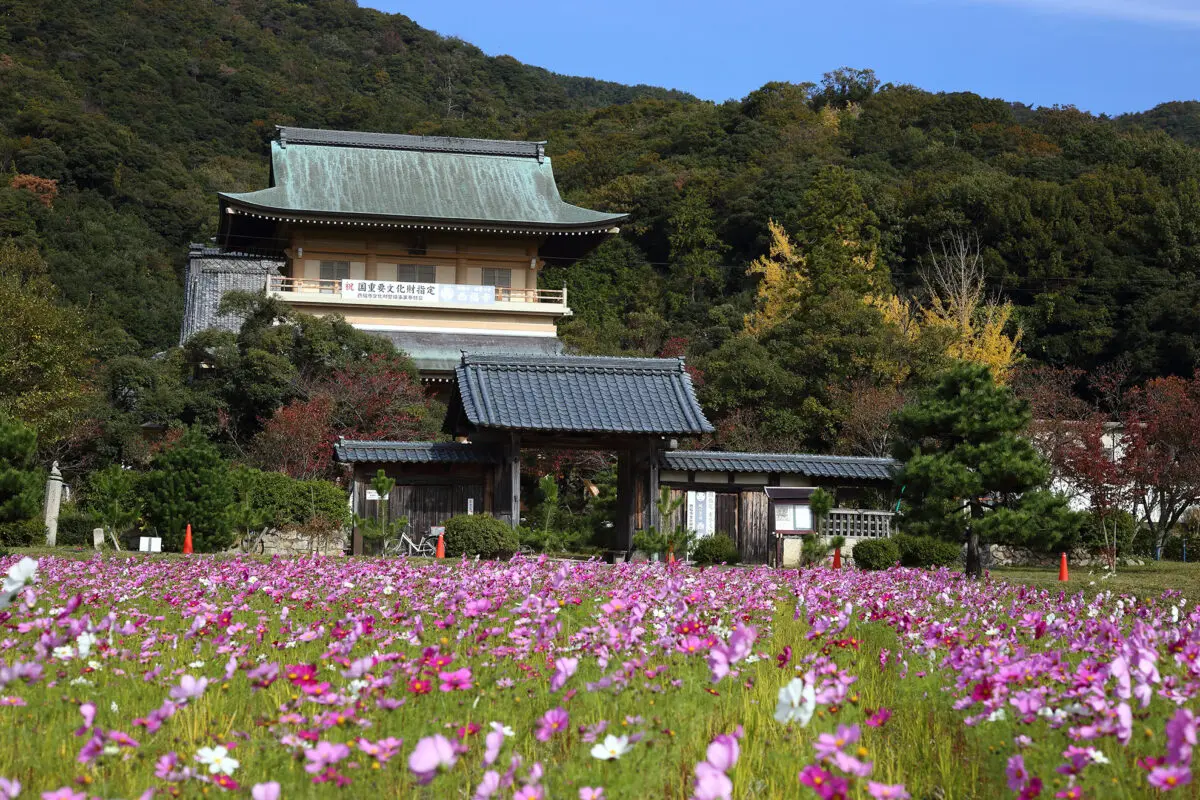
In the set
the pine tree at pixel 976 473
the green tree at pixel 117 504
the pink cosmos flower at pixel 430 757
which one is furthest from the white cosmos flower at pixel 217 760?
the green tree at pixel 117 504

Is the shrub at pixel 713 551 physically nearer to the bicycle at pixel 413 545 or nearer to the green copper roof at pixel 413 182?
the bicycle at pixel 413 545

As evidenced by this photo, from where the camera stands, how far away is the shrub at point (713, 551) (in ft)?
59.7

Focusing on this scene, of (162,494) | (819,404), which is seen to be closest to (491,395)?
(162,494)

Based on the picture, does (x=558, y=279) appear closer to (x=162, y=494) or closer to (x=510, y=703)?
(x=162, y=494)

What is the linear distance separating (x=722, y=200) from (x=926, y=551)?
31962 mm

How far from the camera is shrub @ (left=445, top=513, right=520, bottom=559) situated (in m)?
16.6

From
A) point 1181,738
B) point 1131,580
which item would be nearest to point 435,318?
point 1131,580

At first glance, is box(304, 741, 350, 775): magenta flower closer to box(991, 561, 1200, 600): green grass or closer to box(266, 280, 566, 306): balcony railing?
box(991, 561, 1200, 600): green grass

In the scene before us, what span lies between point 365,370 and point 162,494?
816 centimetres

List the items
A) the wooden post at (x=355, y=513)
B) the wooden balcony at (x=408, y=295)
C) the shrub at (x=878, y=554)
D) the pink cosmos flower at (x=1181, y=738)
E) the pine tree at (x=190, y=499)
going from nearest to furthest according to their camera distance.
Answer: the pink cosmos flower at (x=1181, y=738) → the shrub at (x=878, y=554) → the pine tree at (x=190, y=499) → the wooden post at (x=355, y=513) → the wooden balcony at (x=408, y=295)

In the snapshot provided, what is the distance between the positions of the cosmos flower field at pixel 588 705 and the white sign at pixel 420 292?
1002 inches

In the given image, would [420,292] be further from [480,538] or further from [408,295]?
[480,538]

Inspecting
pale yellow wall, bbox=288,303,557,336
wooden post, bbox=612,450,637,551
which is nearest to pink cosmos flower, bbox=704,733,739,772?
wooden post, bbox=612,450,637,551

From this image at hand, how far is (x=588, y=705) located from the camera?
15.4 ft
